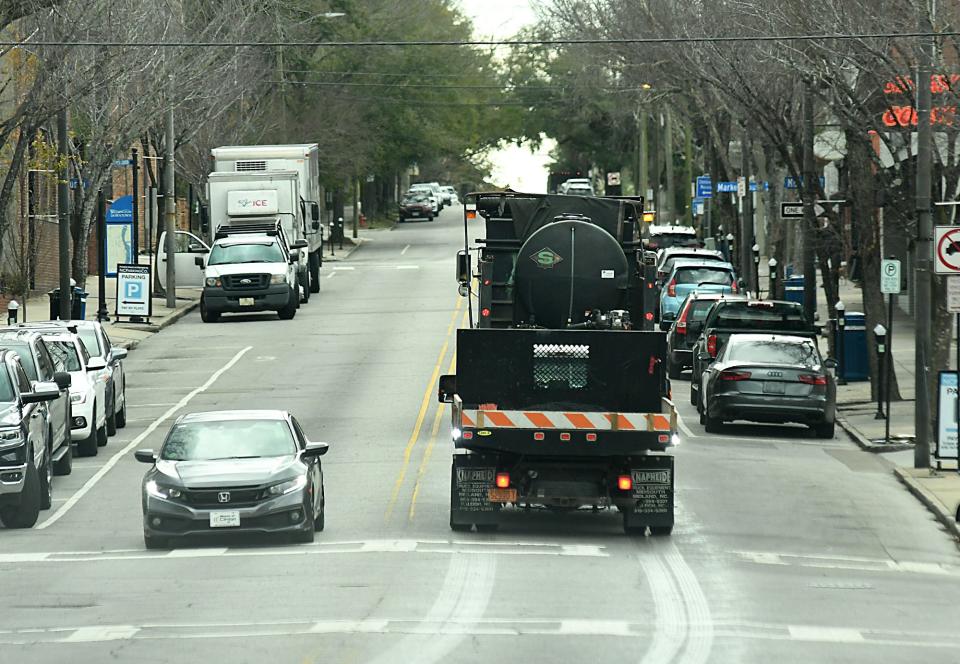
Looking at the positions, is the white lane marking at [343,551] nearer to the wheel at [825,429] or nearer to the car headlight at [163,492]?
the car headlight at [163,492]

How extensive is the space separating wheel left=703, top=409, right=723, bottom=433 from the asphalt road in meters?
0.25

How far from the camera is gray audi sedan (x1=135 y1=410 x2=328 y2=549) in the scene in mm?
17078

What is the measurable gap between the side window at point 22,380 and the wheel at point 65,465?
2798 mm

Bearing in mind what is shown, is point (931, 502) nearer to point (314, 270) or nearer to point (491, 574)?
point (491, 574)

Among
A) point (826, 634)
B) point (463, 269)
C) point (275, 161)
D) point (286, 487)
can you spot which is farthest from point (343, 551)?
point (275, 161)

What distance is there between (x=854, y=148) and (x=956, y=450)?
8.84 meters

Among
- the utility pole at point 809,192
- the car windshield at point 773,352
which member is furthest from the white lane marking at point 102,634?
the utility pole at point 809,192

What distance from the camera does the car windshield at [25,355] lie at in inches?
869

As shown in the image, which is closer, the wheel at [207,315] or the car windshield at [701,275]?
the car windshield at [701,275]

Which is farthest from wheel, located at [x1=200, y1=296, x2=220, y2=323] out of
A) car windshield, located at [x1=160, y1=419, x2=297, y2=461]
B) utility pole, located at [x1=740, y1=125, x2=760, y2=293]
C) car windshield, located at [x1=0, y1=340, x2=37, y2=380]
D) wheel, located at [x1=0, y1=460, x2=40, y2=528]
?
car windshield, located at [x1=160, y1=419, x2=297, y2=461]

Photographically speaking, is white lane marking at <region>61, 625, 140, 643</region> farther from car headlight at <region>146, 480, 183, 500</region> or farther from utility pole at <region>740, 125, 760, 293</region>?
utility pole at <region>740, 125, 760, 293</region>

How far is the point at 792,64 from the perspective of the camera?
89.4ft

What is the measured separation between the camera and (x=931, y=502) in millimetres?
20734

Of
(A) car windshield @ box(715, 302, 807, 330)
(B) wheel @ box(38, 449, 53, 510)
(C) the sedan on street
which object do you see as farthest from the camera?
(A) car windshield @ box(715, 302, 807, 330)
